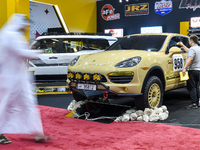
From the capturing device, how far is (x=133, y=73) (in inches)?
157

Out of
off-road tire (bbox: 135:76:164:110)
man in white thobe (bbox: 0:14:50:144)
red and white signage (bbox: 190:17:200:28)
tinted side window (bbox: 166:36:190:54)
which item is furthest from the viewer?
red and white signage (bbox: 190:17:200:28)

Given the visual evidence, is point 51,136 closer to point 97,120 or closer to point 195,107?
point 97,120

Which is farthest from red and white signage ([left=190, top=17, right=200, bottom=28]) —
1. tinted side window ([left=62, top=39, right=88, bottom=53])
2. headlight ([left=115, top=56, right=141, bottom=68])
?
headlight ([left=115, top=56, right=141, bottom=68])

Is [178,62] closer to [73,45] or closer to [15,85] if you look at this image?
[15,85]

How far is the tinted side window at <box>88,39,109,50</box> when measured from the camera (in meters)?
8.40

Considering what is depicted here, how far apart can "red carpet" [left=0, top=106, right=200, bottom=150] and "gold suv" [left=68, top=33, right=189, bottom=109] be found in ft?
1.70

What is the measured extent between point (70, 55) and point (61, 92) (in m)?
1.42

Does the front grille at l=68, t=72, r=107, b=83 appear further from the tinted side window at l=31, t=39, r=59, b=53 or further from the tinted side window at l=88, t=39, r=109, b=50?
the tinted side window at l=88, t=39, r=109, b=50

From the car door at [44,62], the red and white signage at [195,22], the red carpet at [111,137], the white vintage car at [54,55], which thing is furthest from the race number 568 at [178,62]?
the red and white signage at [195,22]

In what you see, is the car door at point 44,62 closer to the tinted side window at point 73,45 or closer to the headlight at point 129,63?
the tinted side window at point 73,45

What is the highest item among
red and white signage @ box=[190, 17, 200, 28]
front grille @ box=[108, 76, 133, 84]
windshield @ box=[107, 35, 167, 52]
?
red and white signage @ box=[190, 17, 200, 28]

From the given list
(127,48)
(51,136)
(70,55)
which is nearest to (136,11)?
(70,55)

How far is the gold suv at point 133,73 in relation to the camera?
4008mm

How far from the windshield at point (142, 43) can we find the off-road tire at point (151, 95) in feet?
2.37
